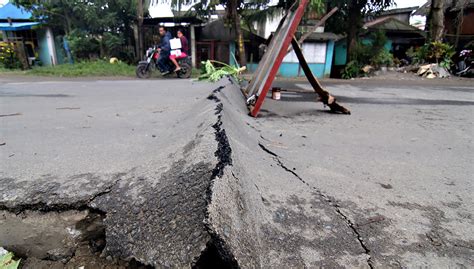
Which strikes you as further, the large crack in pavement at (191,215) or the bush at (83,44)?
the bush at (83,44)

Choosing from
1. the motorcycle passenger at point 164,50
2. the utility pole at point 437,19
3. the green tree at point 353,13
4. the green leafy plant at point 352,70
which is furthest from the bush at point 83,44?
the utility pole at point 437,19

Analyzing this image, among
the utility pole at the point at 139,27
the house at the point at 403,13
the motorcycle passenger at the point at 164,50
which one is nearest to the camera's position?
the motorcycle passenger at the point at 164,50

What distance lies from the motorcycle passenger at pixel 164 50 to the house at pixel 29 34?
35.0 feet

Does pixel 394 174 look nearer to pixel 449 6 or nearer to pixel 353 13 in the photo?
pixel 353 13

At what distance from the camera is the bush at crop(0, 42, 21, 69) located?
45.6 feet

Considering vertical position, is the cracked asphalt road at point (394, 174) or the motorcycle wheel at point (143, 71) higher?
the motorcycle wheel at point (143, 71)

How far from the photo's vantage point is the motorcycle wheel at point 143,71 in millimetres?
10008

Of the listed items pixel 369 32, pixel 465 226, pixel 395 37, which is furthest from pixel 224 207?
pixel 395 37

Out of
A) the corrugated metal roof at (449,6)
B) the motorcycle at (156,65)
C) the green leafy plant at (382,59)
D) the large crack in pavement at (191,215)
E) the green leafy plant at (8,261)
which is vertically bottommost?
the green leafy plant at (8,261)

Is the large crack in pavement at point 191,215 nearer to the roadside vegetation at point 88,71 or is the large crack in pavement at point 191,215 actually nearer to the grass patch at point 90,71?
the roadside vegetation at point 88,71

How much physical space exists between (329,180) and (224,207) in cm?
83

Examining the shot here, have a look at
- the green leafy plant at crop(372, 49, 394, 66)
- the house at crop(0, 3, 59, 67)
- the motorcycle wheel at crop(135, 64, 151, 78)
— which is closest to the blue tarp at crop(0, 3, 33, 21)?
the house at crop(0, 3, 59, 67)

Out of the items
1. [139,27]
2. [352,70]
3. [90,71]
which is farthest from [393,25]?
[90,71]

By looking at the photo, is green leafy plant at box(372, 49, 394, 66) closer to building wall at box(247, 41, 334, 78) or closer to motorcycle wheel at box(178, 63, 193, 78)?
building wall at box(247, 41, 334, 78)
